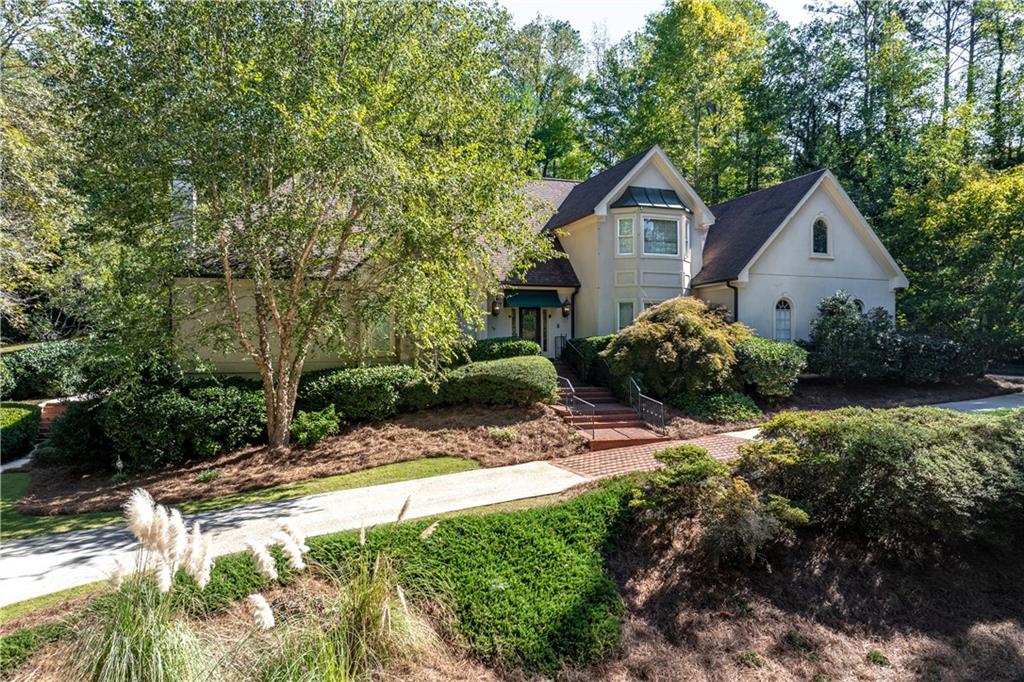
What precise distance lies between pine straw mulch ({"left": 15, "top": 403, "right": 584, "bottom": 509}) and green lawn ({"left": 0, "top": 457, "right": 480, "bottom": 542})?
0.21m

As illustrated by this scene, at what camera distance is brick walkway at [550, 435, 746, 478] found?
9.54m

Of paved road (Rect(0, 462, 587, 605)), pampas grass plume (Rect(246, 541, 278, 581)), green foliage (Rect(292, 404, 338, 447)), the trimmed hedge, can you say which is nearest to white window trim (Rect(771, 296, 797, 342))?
paved road (Rect(0, 462, 587, 605))

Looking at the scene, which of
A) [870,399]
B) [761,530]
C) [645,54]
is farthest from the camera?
[645,54]

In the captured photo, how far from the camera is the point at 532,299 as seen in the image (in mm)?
19031

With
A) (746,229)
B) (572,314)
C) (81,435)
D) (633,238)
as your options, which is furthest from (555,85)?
(81,435)

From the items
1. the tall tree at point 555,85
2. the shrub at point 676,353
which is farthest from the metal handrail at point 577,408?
the tall tree at point 555,85

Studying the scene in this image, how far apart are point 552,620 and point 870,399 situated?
14.7 m

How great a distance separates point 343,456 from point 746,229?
16661 mm

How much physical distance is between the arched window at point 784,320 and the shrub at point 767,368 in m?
4.27

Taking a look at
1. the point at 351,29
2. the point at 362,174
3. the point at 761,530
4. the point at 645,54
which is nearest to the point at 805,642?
the point at 761,530

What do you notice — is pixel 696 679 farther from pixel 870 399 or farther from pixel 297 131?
pixel 870 399

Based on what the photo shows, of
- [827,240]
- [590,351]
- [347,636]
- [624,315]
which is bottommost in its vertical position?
[347,636]

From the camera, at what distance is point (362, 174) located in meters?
8.59

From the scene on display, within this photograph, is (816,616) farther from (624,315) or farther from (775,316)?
(775,316)
